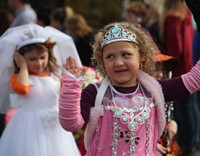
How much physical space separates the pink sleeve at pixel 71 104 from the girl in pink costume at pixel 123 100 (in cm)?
4

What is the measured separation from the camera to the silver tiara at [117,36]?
14.0 feet

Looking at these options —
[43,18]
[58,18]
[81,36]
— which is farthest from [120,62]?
[43,18]

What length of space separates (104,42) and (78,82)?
43 centimetres

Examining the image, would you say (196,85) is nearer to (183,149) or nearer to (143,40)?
(143,40)

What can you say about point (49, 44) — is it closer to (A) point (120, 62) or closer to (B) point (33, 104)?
(B) point (33, 104)

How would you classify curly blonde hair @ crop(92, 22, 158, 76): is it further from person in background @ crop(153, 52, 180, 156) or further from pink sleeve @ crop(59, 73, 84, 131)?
pink sleeve @ crop(59, 73, 84, 131)

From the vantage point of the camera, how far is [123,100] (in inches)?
167

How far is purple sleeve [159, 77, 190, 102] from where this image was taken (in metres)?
4.28

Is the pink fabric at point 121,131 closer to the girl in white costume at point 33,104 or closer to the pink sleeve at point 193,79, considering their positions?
the pink sleeve at point 193,79

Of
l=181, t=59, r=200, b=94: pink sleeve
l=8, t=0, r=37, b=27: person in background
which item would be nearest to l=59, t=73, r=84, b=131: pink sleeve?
l=181, t=59, r=200, b=94: pink sleeve

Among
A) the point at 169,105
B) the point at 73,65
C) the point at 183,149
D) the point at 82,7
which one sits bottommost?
the point at 183,149

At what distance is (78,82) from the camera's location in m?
4.04

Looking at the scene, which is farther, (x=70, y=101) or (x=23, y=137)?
(x=23, y=137)

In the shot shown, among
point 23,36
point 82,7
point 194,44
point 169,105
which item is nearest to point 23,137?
point 23,36
